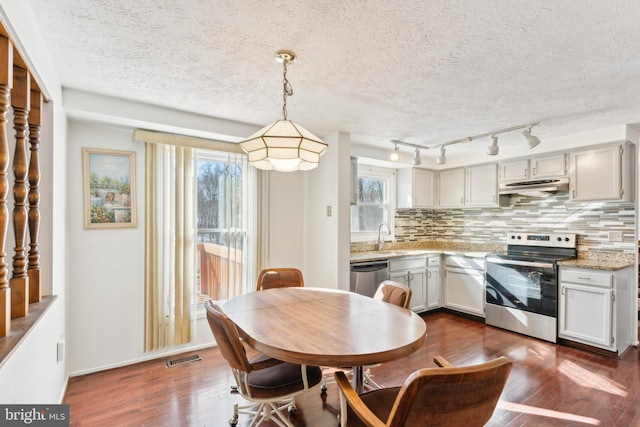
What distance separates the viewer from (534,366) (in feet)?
9.70

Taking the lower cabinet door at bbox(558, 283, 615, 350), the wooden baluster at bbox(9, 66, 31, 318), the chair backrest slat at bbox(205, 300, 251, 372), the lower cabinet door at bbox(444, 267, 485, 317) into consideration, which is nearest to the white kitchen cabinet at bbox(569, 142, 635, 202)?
the lower cabinet door at bbox(558, 283, 615, 350)

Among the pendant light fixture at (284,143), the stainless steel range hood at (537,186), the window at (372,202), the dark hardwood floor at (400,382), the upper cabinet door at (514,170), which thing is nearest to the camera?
the pendant light fixture at (284,143)

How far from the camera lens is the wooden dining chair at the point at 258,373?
1.67 m

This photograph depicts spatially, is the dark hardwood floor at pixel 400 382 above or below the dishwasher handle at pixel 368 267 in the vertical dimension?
below

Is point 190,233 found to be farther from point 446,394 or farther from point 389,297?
point 446,394

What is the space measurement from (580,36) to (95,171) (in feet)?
11.9

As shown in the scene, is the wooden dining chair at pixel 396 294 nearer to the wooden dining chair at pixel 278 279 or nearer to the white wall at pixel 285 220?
the wooden dining chair at pixel 278 279

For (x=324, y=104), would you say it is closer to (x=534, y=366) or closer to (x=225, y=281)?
(x=225, y=281)

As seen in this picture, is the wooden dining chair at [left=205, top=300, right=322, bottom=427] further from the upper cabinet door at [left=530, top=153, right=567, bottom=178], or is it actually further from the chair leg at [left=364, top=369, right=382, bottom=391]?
the upper cabinet door at [left=530, top=153, right=567, bottom=178]

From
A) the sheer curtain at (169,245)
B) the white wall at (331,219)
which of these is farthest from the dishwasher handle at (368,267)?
the sheer curtain at (169,245)

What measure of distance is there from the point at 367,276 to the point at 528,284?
1.86 meters

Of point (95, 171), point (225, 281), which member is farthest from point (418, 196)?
point (95, 171)

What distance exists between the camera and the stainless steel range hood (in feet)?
12.0

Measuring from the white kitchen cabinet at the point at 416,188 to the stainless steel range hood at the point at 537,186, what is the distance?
1.07 metres
